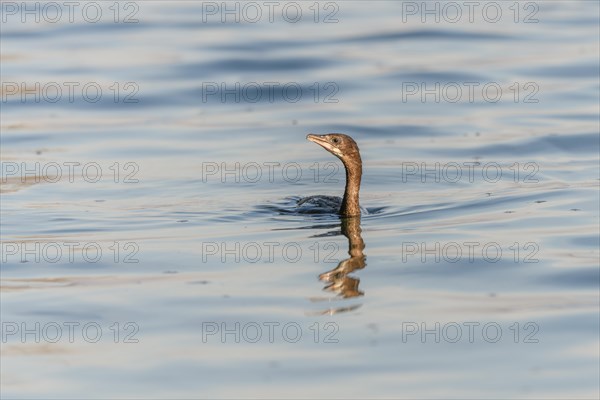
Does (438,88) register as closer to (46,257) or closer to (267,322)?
(46,257)

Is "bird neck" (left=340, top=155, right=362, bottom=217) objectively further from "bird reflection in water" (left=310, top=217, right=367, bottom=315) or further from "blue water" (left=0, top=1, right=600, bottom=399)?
"bird reflection in water" (left=310, top=217, right=367, bottom=315)

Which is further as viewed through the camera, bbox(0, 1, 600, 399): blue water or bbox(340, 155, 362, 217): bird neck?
bbox(340, 155, 362, 217): bird neck

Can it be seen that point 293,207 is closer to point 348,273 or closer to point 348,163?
point 348,163

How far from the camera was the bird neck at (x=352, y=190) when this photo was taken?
1299 cm

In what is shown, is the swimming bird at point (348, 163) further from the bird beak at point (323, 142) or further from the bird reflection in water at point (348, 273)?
the bird reflection in water at point (348, 273)

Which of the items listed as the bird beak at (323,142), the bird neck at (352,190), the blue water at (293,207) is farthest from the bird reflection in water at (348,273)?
the bird beak at (323,142)

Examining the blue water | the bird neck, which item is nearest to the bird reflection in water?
the blue water

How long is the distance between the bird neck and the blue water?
0.67 ft

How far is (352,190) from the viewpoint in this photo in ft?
42.6

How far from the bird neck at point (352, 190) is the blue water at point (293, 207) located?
0.67 ft

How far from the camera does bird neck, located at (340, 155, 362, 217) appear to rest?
12992mm

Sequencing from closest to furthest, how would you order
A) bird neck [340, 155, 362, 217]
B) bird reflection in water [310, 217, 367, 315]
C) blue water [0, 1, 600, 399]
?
1. blue water [0, 1, 600, 399]
2. bird reflection in water [310, 217, 367, 315]
3. bird neck [340, 155, 362, 217]

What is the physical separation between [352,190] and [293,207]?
80 cm

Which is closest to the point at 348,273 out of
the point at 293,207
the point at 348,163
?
the point at 348,163
